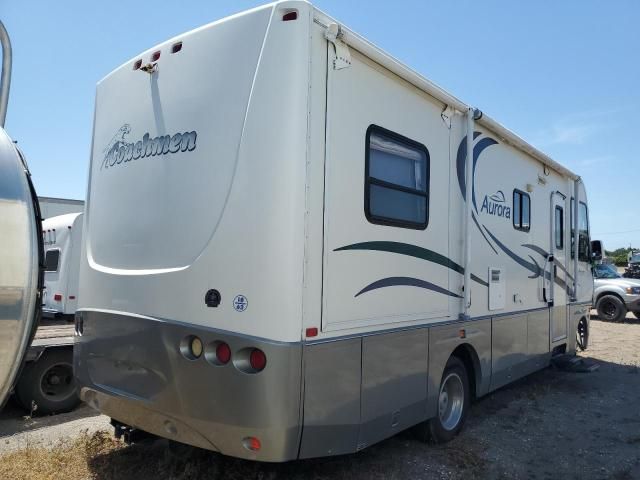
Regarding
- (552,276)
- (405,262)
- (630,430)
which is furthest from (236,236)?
(552,276)

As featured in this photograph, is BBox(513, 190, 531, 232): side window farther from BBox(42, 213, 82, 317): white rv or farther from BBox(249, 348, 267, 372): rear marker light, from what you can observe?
BBox(42, 213, 82, 317): white rv

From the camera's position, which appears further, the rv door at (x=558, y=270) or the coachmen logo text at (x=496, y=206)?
the rv door at (x=558, y=270)

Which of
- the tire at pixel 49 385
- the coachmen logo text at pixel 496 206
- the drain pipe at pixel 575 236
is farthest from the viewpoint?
the drain pipe at pixel 575 236

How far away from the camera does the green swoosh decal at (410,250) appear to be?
3.72 metres

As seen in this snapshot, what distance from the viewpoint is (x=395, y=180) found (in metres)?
4.10

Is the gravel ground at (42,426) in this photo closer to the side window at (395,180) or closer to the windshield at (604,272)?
the side window at (395,180)

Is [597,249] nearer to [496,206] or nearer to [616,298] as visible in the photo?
[496,206]

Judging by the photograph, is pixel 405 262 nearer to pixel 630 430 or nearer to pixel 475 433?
pixel 475 433

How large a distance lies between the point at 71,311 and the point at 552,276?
291 inches

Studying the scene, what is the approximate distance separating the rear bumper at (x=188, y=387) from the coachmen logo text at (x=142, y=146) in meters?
1.14

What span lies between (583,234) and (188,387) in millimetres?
7137

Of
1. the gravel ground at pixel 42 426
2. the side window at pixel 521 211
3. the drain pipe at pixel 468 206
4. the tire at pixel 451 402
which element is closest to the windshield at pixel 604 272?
the side window at pixel 521 211

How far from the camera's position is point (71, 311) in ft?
29.8

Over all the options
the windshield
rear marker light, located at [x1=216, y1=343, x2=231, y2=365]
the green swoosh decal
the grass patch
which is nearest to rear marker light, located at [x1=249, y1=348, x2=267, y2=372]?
rear marker light, located at [x1=216, y1=343, x2=231, y2=365]
